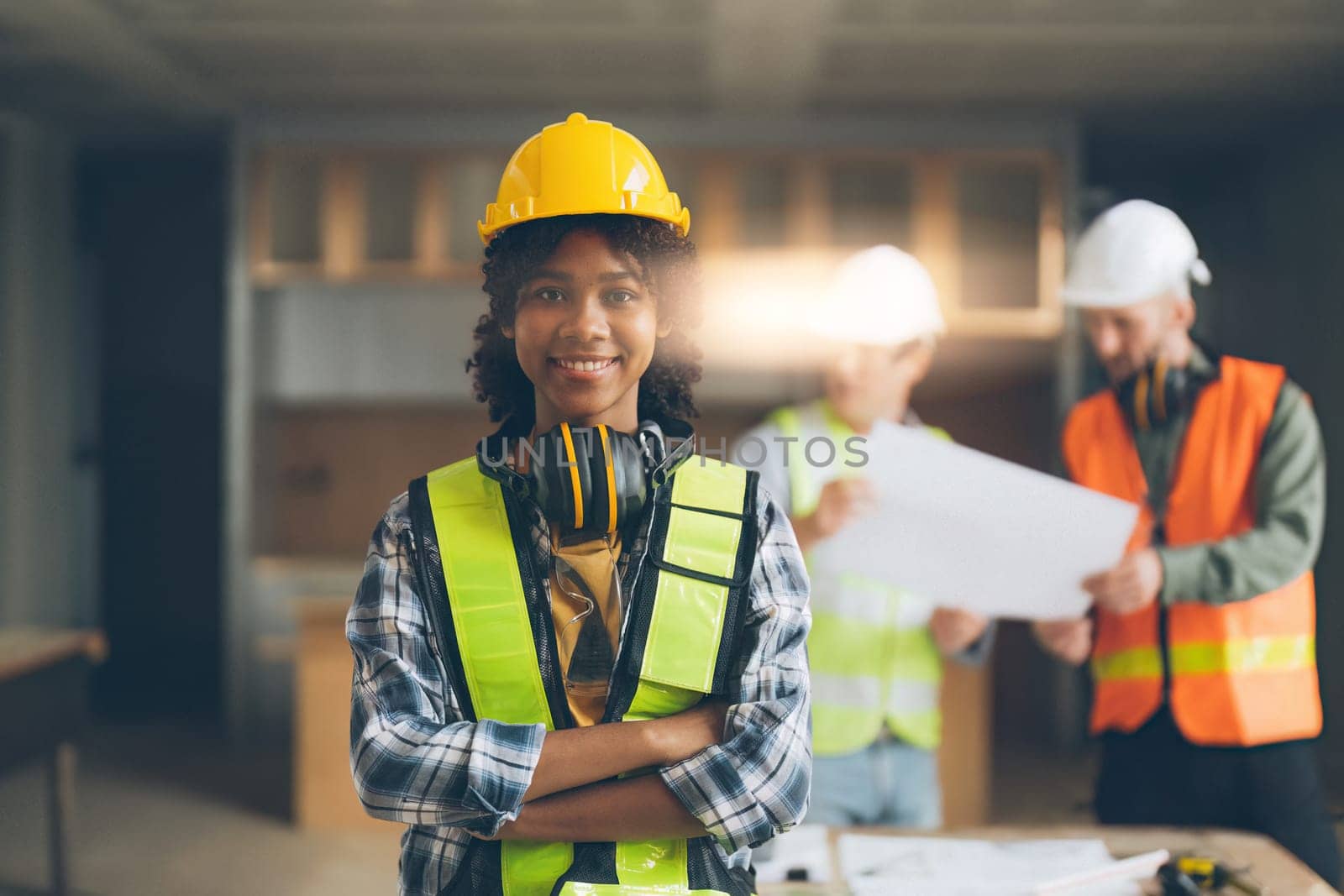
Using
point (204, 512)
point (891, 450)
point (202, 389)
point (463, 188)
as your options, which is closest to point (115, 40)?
point (463, 188)

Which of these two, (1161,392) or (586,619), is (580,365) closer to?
(586,619)

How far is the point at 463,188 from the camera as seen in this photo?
4.66m

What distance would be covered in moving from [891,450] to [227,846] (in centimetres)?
280

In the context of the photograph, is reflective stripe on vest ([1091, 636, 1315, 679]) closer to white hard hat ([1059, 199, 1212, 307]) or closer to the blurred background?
white hard hat ([1059, 199, 1212, 307])

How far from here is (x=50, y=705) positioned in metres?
2.64

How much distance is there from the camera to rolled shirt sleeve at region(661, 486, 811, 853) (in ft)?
2.64


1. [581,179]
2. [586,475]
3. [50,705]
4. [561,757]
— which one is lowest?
[50,705]

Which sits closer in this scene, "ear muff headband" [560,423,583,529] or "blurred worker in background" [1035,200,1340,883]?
"ear muff headband" [560,423,583,529]

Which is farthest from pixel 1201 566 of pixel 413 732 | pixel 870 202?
pixel 870 202

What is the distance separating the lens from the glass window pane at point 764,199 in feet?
15.0

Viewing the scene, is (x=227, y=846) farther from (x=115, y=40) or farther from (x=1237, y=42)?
(x=1237, y=42)

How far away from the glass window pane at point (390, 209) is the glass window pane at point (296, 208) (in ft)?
0.71

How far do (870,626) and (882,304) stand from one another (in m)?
0.54

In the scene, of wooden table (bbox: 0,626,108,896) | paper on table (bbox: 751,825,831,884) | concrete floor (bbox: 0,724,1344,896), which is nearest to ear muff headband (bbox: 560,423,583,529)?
paper on table (bbox: 751,825,831,884)
